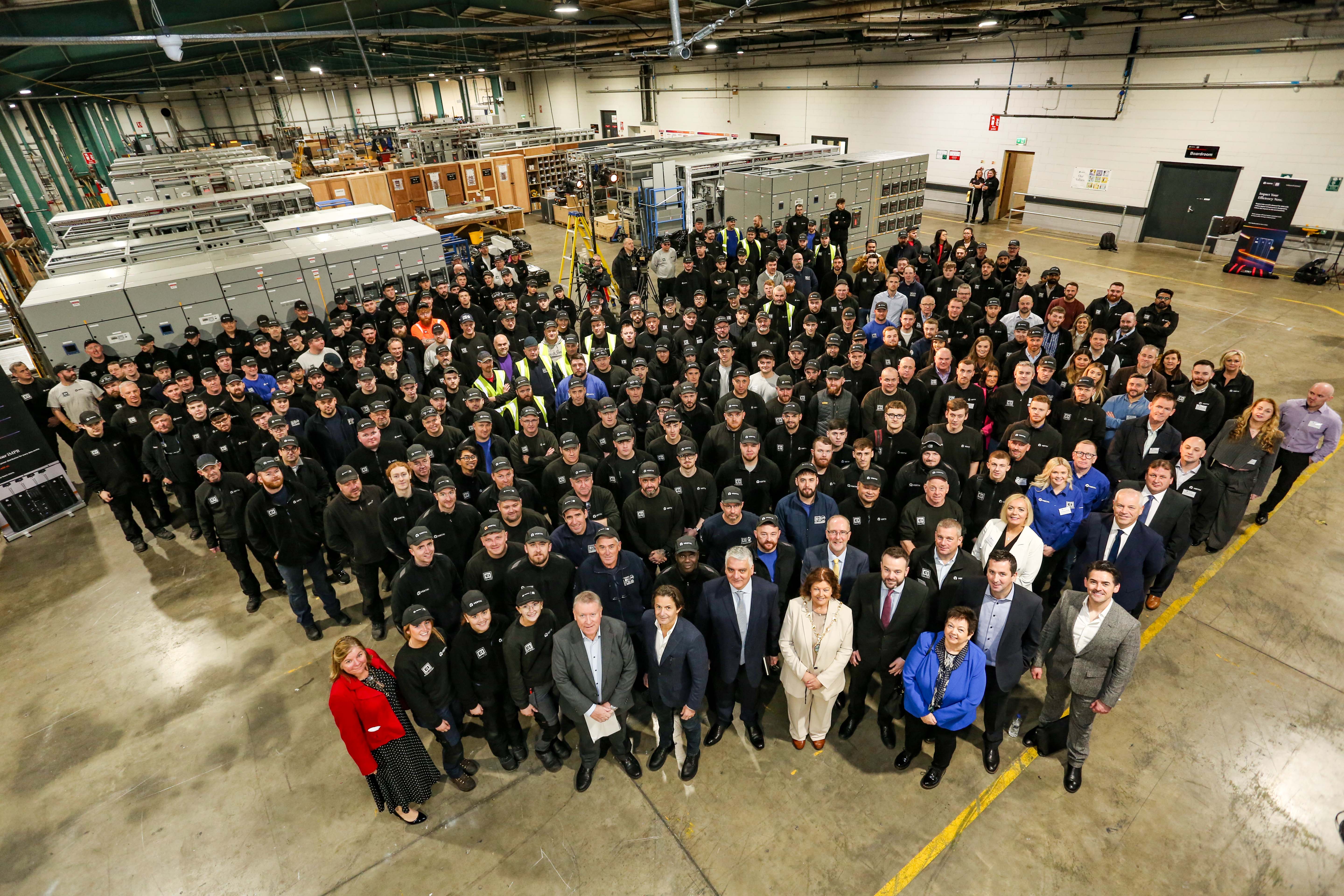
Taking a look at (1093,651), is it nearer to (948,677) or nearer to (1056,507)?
(948,677)

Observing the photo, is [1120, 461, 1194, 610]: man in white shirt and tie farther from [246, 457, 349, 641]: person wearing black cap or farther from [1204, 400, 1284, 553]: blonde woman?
[246, 457, 349, 641]: person wearing black cap

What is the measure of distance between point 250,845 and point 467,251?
13652 mm

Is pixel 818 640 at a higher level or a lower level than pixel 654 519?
lower

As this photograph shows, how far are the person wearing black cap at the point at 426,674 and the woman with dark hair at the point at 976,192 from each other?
73.9 feet

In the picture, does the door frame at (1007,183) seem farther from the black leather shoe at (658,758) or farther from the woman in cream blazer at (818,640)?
the black leather shoe at (658,758)

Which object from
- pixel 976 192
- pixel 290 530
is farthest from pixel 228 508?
pixel 976 192

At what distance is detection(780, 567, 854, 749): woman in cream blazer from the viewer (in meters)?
4.17

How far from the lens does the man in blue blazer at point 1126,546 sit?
451cm

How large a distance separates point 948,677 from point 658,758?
7.26 feet

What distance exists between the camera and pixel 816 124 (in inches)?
1059

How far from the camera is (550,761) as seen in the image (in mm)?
4816

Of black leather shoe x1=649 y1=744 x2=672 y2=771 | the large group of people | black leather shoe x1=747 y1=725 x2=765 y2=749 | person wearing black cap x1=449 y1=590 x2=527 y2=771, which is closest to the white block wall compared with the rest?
the large group of people

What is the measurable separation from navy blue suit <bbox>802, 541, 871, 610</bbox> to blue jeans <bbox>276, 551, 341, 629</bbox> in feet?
14.8

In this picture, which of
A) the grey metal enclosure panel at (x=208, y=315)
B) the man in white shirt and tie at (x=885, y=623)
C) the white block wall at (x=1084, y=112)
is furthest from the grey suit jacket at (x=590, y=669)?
the white block wall at (x=1084, y=112)
